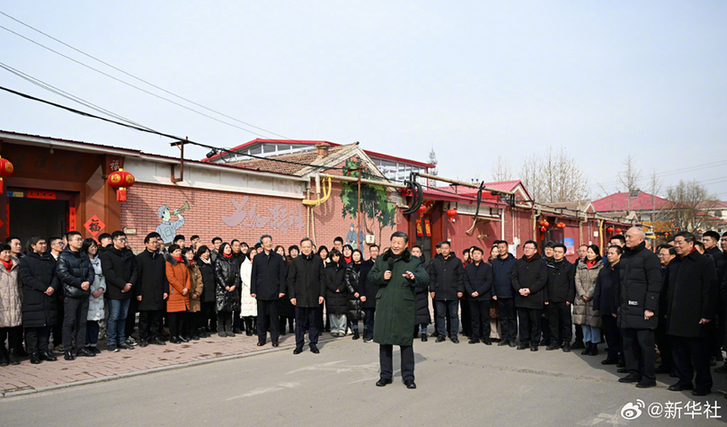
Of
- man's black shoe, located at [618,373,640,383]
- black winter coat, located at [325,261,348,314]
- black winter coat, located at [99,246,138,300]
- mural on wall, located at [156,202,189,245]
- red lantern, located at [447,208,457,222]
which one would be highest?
red lantern, located at [447,208,457,222]

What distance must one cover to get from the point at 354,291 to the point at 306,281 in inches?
82.0

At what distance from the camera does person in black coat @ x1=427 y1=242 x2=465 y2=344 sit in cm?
1094

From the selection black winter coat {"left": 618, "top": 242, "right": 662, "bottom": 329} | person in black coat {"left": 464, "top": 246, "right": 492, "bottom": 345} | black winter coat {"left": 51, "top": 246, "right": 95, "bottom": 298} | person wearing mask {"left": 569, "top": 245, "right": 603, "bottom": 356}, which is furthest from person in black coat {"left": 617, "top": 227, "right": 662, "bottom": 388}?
black winter coat {"left": 51, "top": 246, "right": 95, "bottom": 298}

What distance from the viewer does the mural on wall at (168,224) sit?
43.8 ft

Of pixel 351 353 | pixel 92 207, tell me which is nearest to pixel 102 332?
pixel 92 207

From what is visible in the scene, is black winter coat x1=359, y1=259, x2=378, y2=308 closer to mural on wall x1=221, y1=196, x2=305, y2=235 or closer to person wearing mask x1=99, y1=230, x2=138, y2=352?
person wearing mask x1=99, y1=230, x2=138, y2=352

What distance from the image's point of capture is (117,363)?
27.7ft

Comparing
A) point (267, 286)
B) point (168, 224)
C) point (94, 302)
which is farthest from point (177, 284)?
point (168, 224)

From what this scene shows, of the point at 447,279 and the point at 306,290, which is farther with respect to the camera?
the point at 447,279

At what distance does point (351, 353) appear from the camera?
9.47 meters

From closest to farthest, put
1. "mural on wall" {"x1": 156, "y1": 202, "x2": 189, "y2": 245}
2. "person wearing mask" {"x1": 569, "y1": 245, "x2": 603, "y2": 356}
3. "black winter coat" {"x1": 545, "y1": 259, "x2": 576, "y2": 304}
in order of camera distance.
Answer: "person wearing mask" {"x1": 569, "y1": 245, "x2": 603, "y2": 356}
"black winter coat" {"x1": 545, "y1": 259, "x2": 576, "y2": 304}
"mural on wall" {"x1": 156, "y1": 202, "x2": 189, "y2": 245}

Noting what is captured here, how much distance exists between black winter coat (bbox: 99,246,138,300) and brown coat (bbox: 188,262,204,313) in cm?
129

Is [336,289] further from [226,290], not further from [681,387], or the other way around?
[681,387]

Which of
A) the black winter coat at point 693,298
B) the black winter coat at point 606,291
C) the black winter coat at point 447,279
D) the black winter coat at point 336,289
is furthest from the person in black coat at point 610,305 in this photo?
the black winter coat at point 336,289
